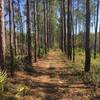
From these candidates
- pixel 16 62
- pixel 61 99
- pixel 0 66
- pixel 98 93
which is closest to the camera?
pixel 61 99

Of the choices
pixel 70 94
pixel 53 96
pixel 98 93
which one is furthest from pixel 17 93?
pixel 98 93

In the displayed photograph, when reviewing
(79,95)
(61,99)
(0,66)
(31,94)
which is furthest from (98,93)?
(0,66)

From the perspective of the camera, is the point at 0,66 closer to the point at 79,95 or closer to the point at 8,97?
the point at 8,97

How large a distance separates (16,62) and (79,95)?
8149 millimetres

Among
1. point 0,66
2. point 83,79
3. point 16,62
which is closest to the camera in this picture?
point 0,66

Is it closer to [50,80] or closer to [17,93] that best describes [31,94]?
[17,93]

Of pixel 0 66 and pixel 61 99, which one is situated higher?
pixel 0 66

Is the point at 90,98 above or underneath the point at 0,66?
underneath

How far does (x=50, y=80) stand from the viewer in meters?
14.5

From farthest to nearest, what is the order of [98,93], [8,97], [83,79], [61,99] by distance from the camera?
1. [83,79]
2. [98,93]
3. [61,99]
4. [8,97]

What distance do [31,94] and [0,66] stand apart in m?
2.56

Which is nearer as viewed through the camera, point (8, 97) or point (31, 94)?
point (8, 97)

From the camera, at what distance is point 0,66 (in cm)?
1252

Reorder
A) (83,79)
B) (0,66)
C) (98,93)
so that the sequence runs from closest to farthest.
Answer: (98,93) < (0,66) < (83,79)
